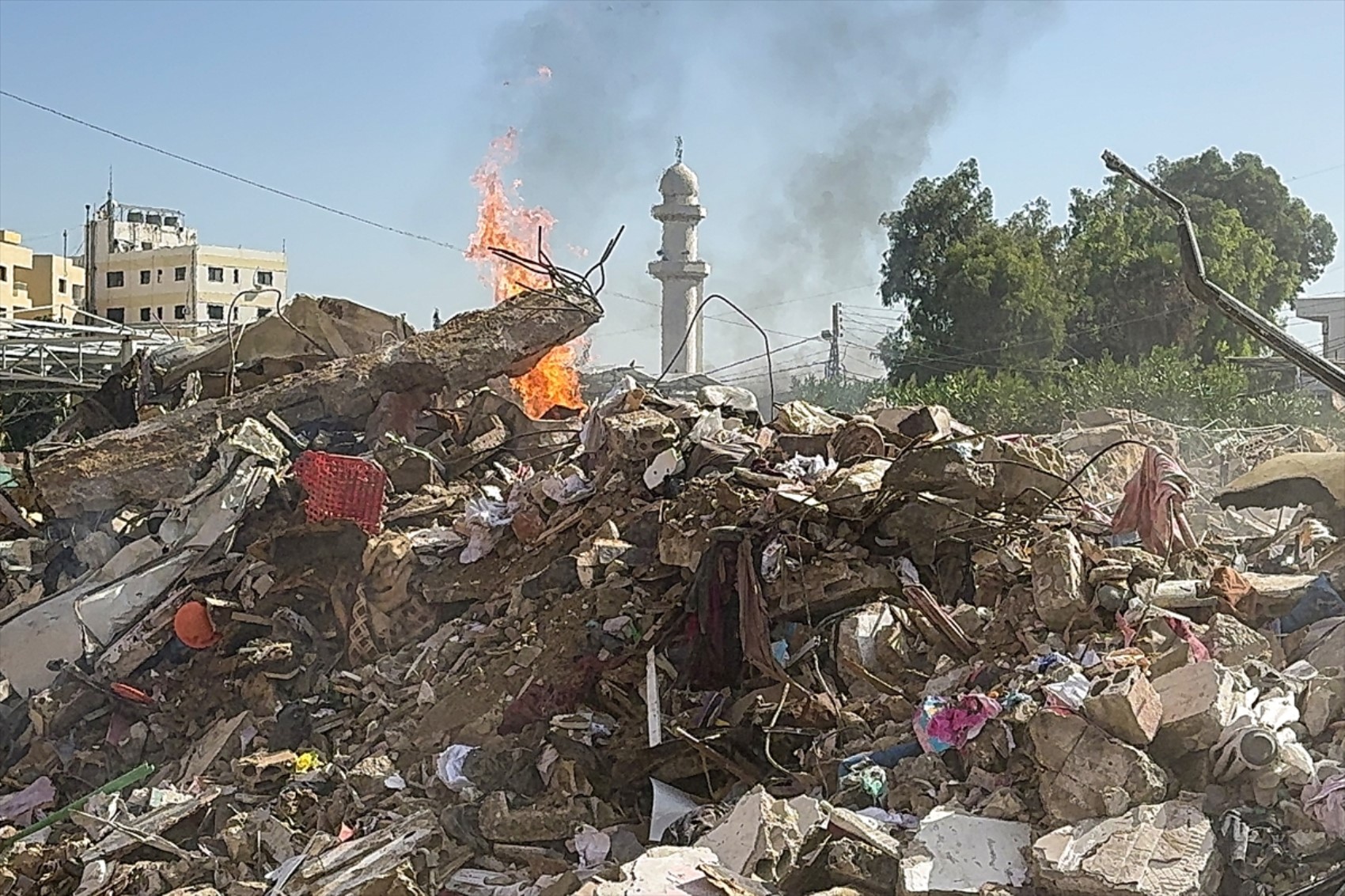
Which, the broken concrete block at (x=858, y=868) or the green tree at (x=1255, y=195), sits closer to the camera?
the broken concrete block at (x=858, y=868)

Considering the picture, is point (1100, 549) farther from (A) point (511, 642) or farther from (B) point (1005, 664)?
(A) point (511, 642)

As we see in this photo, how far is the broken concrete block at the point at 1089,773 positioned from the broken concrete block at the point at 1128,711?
0.14ft

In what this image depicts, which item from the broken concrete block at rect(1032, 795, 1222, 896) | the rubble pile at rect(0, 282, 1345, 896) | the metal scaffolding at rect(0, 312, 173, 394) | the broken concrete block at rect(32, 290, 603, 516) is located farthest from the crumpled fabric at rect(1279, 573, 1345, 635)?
the metal scaffolding at rect(0, 312, 173, 394)

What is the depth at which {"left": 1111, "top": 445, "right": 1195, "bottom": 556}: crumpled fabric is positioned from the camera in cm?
628

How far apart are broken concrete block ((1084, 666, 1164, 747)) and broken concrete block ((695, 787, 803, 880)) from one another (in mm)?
1169

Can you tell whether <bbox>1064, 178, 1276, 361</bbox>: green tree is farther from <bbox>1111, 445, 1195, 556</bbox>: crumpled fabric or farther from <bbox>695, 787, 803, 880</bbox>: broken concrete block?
<bbox>695, 787, 803, 880</bbox>: broken concrete block

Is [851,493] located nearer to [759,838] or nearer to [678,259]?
[759,838]

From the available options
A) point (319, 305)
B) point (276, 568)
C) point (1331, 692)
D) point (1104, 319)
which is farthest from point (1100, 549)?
point (1104, 319)

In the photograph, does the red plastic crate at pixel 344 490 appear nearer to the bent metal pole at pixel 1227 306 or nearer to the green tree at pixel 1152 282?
the bent metal pole at pixel 1227 306

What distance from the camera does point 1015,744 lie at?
4.83m

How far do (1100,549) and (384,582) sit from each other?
410cm

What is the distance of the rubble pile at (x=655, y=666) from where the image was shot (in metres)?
4.43

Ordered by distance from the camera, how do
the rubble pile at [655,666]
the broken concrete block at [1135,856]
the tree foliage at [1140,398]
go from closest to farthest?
the broken concrete block at [1135,856]
the rubble pile at [655,666]
the tree foliage at [1140,398]

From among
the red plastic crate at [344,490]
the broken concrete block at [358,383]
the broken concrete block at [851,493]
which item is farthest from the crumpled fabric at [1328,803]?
the broken concrete block at [358,383]
